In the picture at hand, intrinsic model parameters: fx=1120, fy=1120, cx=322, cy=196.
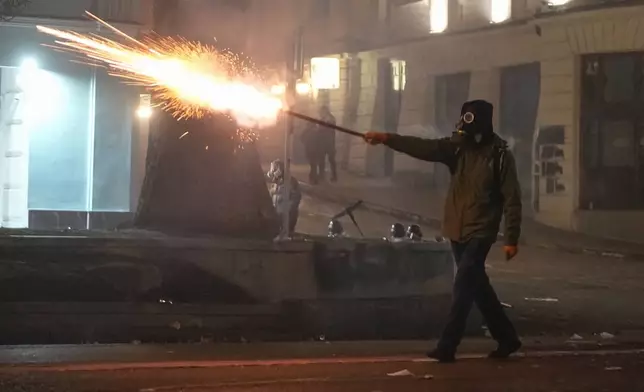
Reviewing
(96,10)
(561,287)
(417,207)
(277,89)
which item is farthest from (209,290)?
(417,207)

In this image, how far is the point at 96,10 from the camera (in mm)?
18375

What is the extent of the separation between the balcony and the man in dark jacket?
10.7 meters

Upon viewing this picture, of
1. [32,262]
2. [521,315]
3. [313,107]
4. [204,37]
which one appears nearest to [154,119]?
[204,37]

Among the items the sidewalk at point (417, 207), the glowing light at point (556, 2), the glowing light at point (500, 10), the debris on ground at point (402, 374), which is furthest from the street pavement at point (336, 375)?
the glowing light at point (500, 10)

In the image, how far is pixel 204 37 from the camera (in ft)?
38.2

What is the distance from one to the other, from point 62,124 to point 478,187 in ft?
39.2

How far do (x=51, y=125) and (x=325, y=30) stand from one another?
52.3ft

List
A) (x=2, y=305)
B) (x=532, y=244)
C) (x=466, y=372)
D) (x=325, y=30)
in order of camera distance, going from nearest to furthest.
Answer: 1. (x=466, y=372)
2. (x=2, y=305)
3. (x=532, y=244)
4. (x=325, y=30)

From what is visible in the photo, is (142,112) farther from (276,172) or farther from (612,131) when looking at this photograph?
(612,131)

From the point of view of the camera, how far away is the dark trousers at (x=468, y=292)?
789 cm

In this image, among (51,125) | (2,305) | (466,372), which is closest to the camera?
(466,372)

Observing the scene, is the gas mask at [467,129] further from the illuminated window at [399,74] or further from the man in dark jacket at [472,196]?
the illuminated window at [399,74]

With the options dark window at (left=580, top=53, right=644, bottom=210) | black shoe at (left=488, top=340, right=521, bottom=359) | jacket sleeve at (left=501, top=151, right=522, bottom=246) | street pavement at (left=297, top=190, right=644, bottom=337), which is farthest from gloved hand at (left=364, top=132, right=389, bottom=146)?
dark window at (left=580, top=53, right=644, bottom=210)

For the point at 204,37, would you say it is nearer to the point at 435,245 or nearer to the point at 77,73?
the point at 435,245
